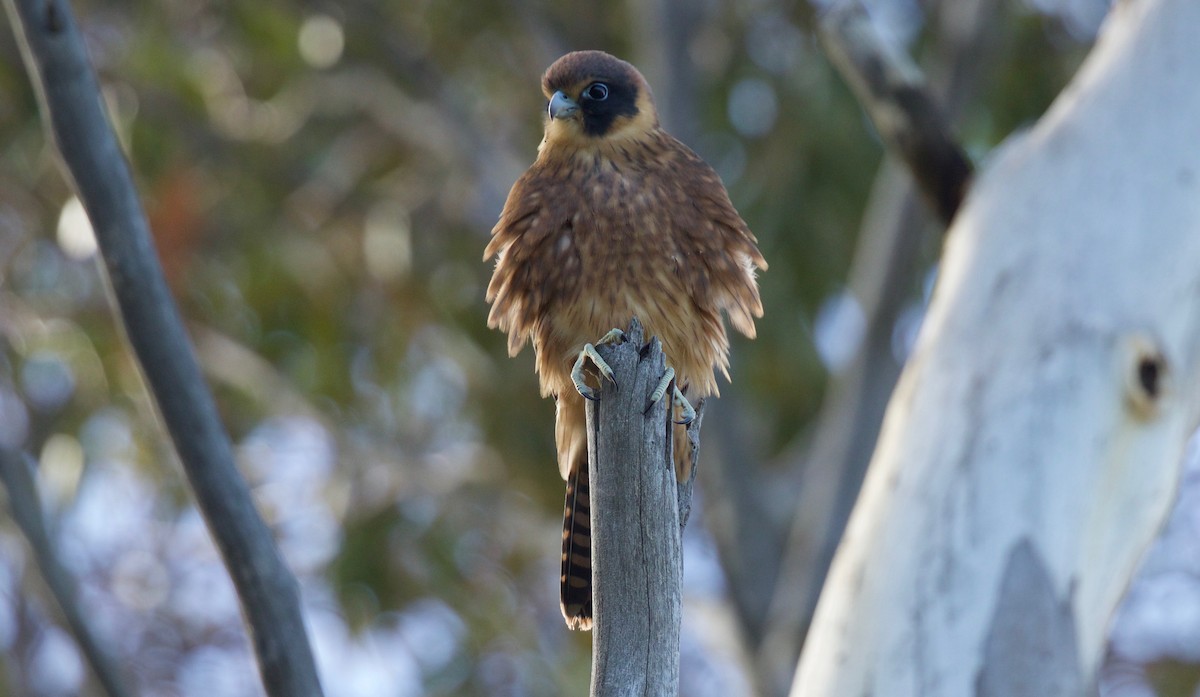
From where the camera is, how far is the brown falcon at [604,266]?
7.88ft

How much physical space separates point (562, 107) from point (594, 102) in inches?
2.9

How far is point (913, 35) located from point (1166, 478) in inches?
177

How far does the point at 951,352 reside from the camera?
9.18ft

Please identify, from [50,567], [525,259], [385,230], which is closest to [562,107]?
[525,259]

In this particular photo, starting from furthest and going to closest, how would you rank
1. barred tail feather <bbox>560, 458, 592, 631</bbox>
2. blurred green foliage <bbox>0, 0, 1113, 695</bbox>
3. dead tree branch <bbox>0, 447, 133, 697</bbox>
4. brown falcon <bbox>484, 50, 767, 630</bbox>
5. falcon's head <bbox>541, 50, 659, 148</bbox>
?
blurred green foliage <bbox>0, 0, 1113, 695</bbox>, falcon's head <bbox>541, 50, 659, 148</bbox>, brown falcon <bbox>484, 50, 767, 630</bbox>, barred tail feather <bbox>560, 458, 592, 631</bbox>, dead tree branch <bbox>0, 447, 133, 697</bbox>

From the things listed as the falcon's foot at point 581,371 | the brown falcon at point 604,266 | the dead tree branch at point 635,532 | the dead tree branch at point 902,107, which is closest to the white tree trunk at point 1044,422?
the dead tree branch at point 902,107

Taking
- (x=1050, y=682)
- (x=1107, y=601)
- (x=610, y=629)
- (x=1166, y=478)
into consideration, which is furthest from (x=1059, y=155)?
(x=610, y=629)

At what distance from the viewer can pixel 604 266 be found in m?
2.39

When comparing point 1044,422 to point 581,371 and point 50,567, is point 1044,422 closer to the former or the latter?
point 581,371

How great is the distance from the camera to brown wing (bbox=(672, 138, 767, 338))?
247 centimetres

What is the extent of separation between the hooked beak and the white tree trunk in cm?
97

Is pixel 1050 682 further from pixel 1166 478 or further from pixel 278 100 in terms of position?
pixel 278 100

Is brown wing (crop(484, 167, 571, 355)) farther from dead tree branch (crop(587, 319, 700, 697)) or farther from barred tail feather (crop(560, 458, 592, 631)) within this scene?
dead tree branch (crop(587, 319, 700, 697))

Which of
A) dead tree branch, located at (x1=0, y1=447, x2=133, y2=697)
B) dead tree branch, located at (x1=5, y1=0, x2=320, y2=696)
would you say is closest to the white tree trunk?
dead tree branch, located at (x1=5, y1=0, x2=320, y2=696)
